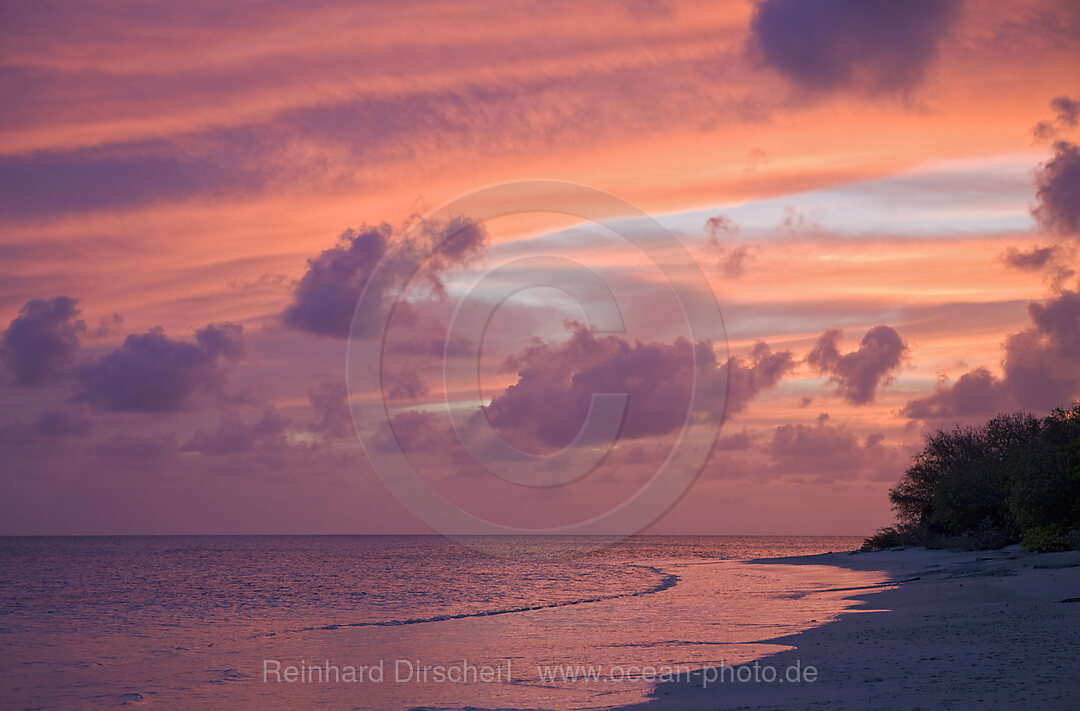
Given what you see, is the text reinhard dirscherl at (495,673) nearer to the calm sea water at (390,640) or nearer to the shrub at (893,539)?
the calm sea water at (390,640)

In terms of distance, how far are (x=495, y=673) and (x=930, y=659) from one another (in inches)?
451

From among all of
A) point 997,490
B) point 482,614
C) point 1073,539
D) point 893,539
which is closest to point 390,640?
point 482,614

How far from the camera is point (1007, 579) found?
35.9 m

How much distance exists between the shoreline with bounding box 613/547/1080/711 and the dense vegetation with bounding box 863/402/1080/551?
1647 centimetres

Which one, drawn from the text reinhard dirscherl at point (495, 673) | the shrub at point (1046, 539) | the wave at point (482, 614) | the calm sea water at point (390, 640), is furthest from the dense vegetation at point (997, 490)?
the text reinhard dirscherl at point (495, 673)

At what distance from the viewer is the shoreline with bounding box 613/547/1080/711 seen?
15.1 metres

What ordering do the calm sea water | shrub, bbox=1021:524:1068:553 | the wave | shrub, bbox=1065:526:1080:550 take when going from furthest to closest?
shrub, bbox=1021:524:1068:553, shrub, bbox=1065:526:1080:550, the wave, the calm sea water

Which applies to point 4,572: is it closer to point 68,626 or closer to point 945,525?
point 68,626

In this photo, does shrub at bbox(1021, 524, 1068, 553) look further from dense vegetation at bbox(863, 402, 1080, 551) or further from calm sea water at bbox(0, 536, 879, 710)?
calm sea water at bbox(0, 536, 879, 710)

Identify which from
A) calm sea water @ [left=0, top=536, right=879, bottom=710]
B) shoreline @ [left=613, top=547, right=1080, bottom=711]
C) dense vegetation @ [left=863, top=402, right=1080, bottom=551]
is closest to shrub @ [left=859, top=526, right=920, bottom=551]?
dense vegetation @ [left=863, top=402, right=1080, bottom=551]

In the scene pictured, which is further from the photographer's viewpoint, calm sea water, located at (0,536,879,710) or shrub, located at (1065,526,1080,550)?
shrub, located at (1065,526,1080,550)

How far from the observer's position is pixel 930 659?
18844 millimetres

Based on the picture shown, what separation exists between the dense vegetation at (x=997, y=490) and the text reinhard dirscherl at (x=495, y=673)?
36.3 meters

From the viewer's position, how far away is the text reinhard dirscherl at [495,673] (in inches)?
787
